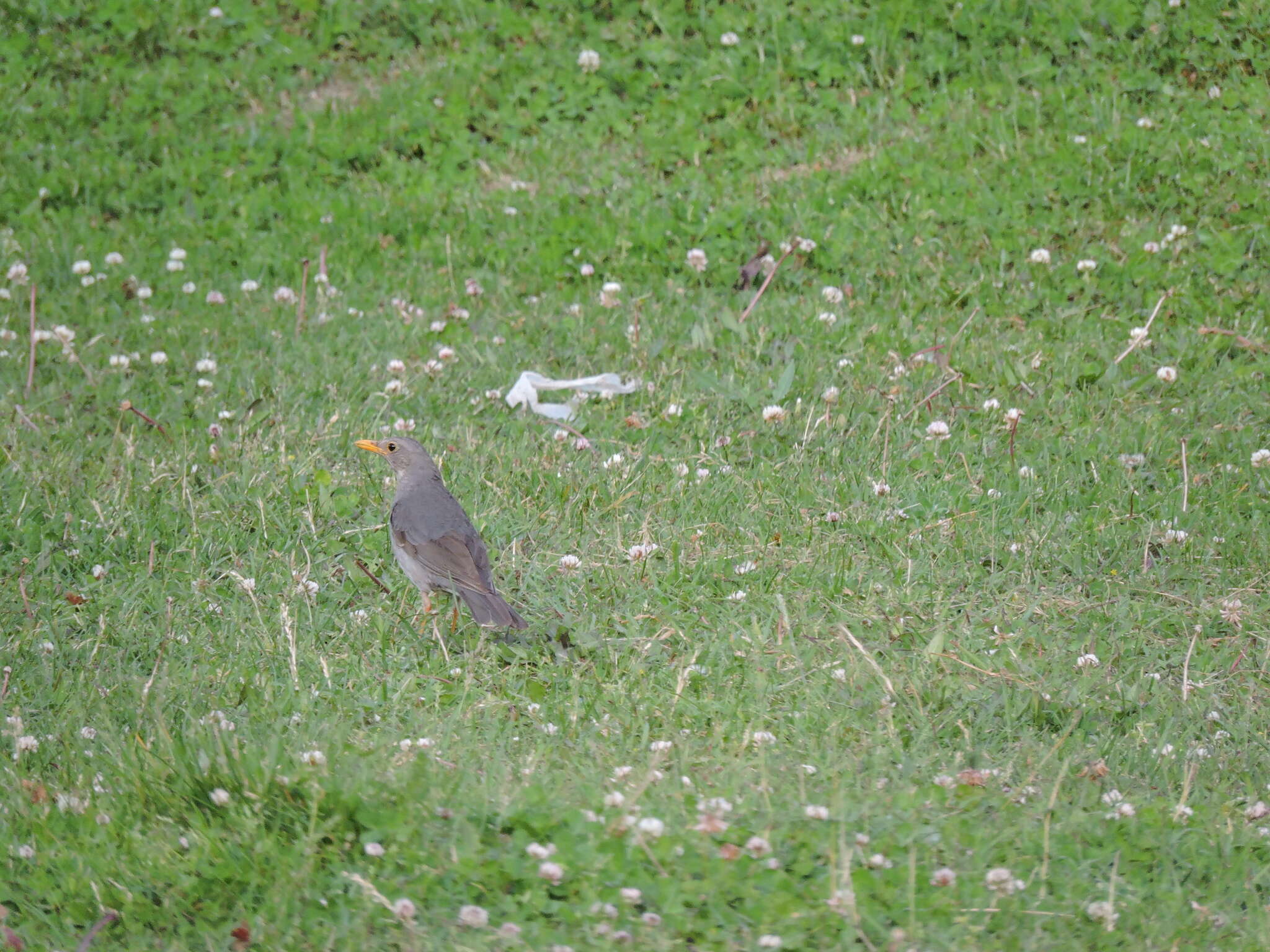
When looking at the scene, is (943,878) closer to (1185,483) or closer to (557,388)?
(1185,483)

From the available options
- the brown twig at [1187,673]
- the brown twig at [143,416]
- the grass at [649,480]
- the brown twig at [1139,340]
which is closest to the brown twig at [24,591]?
the grass at [649,480]

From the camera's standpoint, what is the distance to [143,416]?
6664mm

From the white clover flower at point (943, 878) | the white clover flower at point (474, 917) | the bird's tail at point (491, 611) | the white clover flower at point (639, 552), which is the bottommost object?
the white clover flower at point (639, 552)

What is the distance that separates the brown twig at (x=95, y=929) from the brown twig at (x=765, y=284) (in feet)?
16.5

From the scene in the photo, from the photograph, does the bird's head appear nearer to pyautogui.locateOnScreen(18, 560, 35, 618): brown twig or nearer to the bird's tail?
the bird's tail

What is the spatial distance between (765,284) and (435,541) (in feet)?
11.1

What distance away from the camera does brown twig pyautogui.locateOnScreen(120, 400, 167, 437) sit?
6.64 m

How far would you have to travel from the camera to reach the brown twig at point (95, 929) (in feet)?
11.1

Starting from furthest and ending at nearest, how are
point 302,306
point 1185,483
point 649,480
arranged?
point 302,306 → point 649,480 → point 1185,483

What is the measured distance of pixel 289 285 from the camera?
8781 mm

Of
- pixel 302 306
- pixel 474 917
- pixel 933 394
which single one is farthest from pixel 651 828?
pixel 302 306

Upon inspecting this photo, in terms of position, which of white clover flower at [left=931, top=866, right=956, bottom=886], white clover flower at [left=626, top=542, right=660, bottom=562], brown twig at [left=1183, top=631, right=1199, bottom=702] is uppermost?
white clover flower at [left=931, top=866, right=956, bottom=886]

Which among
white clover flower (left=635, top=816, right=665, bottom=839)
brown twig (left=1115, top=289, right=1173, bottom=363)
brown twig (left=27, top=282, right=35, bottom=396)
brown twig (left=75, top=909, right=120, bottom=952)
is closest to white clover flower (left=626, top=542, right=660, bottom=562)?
white clover flower (left=635, top=816, right=665, bottom=839)

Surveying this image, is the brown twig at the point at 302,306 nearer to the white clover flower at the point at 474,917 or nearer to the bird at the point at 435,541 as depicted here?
the bird at the point at 435,541
